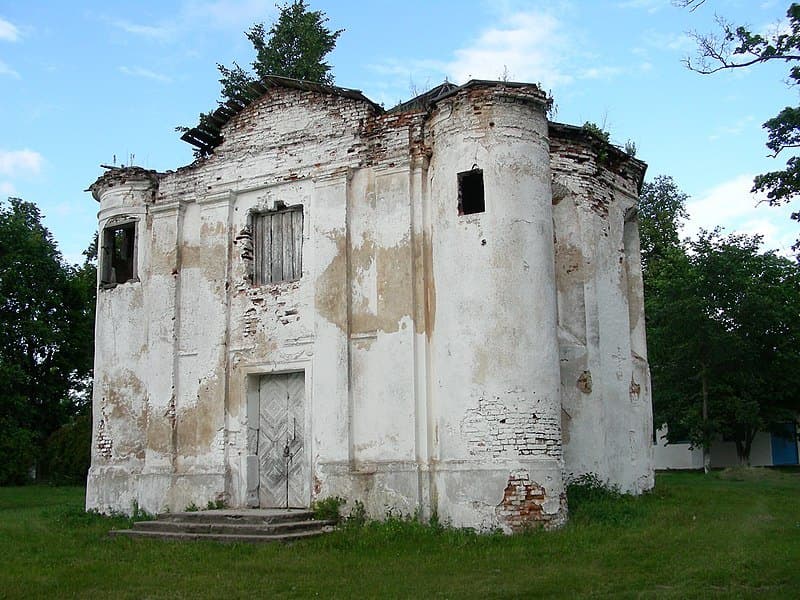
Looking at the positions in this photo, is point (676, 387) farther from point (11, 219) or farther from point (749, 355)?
point (11, 219)

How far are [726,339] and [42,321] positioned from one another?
80.7 feet

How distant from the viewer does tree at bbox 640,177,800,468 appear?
28281 millimetres

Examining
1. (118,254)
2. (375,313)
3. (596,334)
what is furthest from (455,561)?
(118,254)

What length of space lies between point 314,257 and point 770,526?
25.9 feet

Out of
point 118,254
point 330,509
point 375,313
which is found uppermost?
point 118,254

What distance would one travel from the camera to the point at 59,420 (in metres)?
34.0

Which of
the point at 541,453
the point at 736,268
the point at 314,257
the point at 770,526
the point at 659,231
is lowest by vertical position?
the point at 770,526

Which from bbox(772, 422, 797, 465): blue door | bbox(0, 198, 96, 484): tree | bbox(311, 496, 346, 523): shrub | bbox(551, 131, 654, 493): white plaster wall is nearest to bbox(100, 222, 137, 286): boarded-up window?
bbox(311, 496, 346, 523): shrub

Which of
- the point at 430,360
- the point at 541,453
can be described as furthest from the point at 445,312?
the point at 541,453

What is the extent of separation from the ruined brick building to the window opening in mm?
40

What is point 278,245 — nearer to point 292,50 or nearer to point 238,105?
point 238,105

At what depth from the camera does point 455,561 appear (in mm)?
9977

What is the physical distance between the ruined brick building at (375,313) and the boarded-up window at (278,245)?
0.12ft

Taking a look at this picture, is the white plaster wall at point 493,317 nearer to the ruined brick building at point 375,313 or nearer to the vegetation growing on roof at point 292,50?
the ruined brick building at point 375,313
